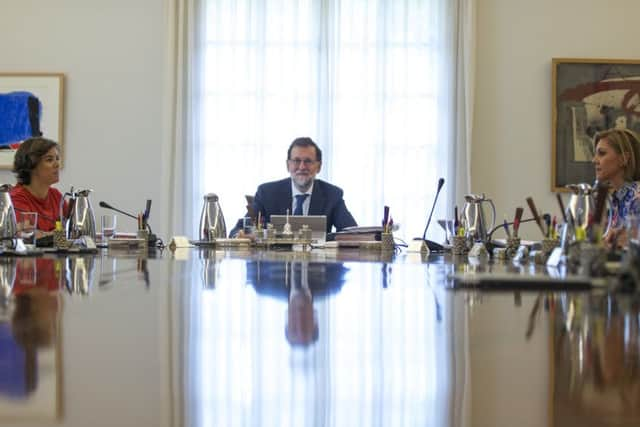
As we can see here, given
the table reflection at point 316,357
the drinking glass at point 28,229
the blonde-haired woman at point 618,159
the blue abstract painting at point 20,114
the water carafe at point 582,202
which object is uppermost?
the blue abstract painting at point 20,114

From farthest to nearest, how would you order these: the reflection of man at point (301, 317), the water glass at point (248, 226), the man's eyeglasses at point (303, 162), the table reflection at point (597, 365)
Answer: the man's eyeglasses at point (303, 162), the water glass at point (248, 226), the reflection of man at point (301, 317), the table reflection at point (597, 365)

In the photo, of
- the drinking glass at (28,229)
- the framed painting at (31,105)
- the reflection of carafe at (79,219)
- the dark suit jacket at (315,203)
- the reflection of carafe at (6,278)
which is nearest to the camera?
the reflection of carafe at (6,278)

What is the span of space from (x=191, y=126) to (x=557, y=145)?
2.67m

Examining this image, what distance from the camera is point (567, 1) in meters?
6.43

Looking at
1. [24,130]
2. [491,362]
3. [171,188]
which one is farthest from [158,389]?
[24,130]

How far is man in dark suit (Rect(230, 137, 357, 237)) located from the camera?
18.1 ft

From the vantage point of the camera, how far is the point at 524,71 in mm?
6418

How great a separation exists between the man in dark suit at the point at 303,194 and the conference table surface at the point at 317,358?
155 inches

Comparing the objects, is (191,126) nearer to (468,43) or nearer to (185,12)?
(185,12)

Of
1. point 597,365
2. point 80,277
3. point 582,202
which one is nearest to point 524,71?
point 582,202

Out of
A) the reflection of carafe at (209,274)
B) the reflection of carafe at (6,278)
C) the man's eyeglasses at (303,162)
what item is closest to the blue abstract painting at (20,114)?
the man's eyeglasses at (303,162)

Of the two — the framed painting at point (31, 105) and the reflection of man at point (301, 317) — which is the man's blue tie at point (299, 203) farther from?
the reflection of man at point (301, 317)

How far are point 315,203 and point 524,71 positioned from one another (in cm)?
203

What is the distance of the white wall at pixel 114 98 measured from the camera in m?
6.49
